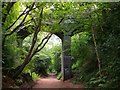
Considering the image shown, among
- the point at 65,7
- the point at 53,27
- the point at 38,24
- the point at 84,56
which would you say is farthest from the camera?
the point at 84,56

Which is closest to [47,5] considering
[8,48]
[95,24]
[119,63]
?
[95,24]

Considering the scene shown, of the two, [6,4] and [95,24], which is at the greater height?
[6,4]

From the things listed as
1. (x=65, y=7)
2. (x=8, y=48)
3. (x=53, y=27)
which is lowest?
(x=8, y=48)

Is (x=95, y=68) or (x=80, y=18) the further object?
(x=95, y=68)

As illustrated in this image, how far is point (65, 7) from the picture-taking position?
25.9 feet

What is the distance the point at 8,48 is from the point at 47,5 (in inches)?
115

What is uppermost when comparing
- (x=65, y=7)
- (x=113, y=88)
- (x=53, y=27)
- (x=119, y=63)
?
(x=65, y=7)

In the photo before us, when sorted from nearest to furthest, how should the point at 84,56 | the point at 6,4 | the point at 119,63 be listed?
1. the point at 119,63
2. the point at 6,4
3. the point at 84,56

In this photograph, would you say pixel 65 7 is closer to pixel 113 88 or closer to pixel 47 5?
pixel 47 5

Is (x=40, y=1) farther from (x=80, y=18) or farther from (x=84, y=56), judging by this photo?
(x=84, y=56)

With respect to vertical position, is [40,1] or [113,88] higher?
[40,1]

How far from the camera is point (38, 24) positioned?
845 cm

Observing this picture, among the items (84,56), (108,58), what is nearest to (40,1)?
(108,58)

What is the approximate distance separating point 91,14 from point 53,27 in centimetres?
175
